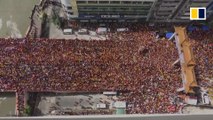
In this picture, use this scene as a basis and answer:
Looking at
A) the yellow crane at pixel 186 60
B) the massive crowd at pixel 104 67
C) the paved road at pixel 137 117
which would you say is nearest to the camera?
the paved road at pixel 137 117

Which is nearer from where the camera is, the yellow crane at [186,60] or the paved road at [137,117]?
the paved road at [137,117]

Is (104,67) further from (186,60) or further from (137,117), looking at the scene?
(186,60)

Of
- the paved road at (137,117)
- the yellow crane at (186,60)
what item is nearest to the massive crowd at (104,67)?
the yellow crane at (186,60)

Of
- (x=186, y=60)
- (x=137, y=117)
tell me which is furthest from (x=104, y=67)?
(x=186, y=60)

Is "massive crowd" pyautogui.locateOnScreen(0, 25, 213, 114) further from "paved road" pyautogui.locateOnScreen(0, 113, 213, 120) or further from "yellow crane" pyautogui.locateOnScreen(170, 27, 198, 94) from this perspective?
"paved road" pyautogui.locateOnScreen(0, 113, 213, 120)

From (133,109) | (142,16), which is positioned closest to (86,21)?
(142,16)

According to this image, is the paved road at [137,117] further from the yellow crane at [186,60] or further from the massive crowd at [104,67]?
the massive crowd at [104,67]

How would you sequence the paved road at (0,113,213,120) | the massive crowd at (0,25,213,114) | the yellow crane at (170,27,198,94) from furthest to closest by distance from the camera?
1. the massive crowd at (0,25,213,114)
2. the yellow crane at (170,27,198,94)
3. the paved road at (0,113,213,120)

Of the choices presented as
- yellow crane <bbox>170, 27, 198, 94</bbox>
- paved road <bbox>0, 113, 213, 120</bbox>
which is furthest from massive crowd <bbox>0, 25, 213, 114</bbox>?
paved road <bbox>0, 113, 213, 120</bbox>

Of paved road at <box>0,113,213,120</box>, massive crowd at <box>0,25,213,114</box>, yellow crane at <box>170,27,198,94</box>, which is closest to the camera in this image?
paved road at <box>0,113,213,120</box>
